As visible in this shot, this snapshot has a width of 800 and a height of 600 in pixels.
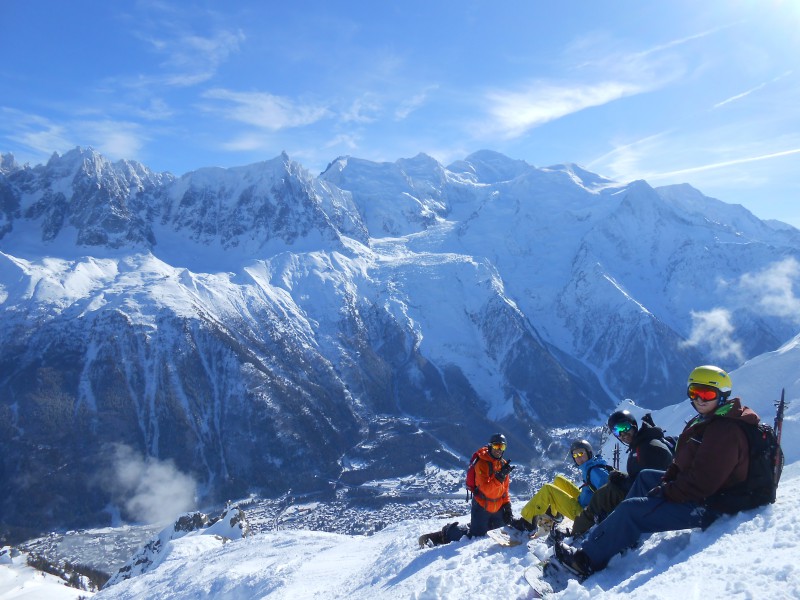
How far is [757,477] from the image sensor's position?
388 inches

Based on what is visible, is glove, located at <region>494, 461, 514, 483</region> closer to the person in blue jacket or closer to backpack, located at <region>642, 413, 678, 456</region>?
the person in blue jacket

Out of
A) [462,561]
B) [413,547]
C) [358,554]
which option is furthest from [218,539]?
[462,561]

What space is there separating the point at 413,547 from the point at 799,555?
1581cm

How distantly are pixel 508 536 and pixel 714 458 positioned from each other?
7488 mm

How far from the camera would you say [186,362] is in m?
182

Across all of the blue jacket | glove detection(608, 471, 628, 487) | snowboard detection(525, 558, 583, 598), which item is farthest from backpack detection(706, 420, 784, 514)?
the blue jacket

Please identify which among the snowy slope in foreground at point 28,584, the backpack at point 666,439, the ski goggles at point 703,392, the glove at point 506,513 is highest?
the ski goggles at point 703,392

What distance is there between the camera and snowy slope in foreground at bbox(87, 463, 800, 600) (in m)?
8.26

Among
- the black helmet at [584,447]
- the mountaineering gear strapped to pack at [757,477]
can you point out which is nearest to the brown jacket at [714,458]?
the mountaineering gear strapped to pack at [757,477]

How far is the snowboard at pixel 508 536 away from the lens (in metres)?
15.1

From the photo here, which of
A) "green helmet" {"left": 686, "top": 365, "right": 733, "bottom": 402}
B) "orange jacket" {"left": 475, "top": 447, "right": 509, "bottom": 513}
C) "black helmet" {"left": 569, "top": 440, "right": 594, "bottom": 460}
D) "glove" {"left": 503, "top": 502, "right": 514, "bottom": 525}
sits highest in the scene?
"green helmet" {"left": 686, "top": 365, "right": 733, "bottom": 402}

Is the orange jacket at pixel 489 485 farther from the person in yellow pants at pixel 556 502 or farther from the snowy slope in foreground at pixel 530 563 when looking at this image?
the person in yellow pants at pixel 556 502

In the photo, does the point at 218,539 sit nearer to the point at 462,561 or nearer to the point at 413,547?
the point at 413,547

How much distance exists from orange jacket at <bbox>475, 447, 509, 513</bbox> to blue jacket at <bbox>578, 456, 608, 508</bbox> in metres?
3.77
